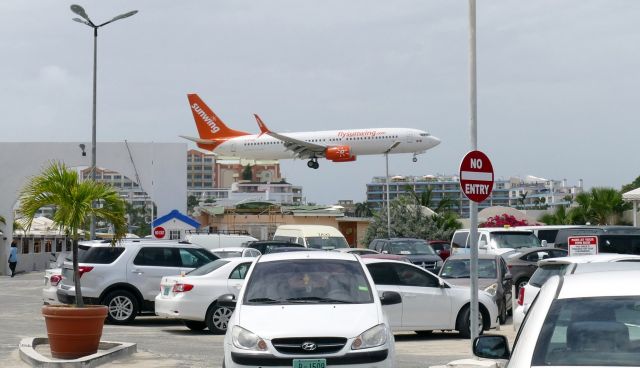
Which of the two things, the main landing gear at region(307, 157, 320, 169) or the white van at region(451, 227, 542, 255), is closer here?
the white van at region(451, 227, 542, 255)

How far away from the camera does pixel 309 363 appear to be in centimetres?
1001

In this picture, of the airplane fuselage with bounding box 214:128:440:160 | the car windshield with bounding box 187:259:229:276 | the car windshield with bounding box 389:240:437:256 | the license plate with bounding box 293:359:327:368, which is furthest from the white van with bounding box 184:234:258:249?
the airplane fuselage with bounding box 214:128:440:160

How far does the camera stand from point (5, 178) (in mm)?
46625

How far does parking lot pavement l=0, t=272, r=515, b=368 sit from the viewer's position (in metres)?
14.7

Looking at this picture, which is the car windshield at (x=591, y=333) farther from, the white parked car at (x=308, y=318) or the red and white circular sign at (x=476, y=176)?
the red and white circular sign at (x=476, y=176)

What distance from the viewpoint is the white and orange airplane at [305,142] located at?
64875mm

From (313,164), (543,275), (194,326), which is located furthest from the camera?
(313,164)

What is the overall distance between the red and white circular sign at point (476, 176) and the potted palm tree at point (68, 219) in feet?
16.5

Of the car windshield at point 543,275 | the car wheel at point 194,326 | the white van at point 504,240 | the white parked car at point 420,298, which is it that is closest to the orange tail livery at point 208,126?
the white van at point 504,240

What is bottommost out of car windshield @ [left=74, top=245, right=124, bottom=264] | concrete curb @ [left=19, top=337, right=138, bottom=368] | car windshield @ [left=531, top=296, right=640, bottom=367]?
concrete curb @ [left=19, top=337, right=138, bottom=368]

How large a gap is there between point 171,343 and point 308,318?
7.35 metres

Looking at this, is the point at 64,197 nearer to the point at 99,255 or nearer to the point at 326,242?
the point at 99,255

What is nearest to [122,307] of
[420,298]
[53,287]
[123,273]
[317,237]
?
[123,273]

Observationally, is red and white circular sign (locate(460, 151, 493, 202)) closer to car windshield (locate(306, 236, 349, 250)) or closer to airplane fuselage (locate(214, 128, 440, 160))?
car windshield (locate(306, 236, 349, 250))
